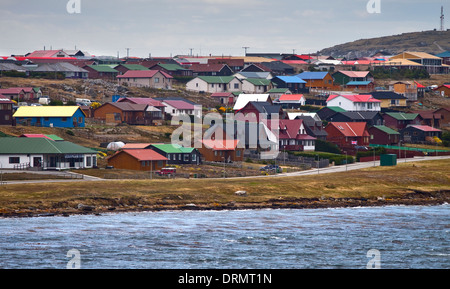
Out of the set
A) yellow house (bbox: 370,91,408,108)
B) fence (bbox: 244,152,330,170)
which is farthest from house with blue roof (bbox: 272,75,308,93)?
fence (bbox: 244,152,330,170)

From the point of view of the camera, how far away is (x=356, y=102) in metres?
135

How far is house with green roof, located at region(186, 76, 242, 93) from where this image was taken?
501 ft

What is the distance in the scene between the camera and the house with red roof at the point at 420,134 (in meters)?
120

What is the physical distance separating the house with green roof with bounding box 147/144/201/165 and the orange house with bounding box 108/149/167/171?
10.7 feet

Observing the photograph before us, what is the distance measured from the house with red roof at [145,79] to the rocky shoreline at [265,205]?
79021 mm

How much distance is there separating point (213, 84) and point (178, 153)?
66.5 metres

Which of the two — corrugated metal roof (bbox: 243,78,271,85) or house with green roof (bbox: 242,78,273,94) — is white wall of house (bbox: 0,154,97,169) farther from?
corrugated metal roof (bbox: 243,78,271,85)

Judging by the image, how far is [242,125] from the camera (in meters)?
102

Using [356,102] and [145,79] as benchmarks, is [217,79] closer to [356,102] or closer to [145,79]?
[145,79]

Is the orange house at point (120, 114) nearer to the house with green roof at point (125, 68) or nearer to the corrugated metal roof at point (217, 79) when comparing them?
the corrugated metal roof at point (217, 79)

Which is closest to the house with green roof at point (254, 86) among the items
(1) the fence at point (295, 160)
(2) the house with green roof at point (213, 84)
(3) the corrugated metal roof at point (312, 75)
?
(2) the house with green roof at point (213, 84)
